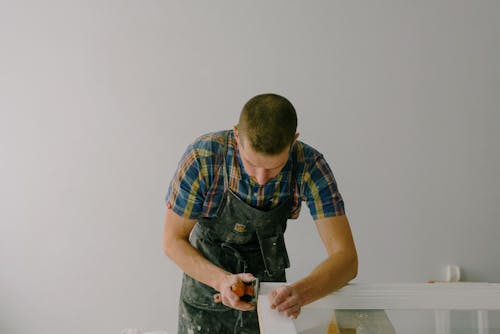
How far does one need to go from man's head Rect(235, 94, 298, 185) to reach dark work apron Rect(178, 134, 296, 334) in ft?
0.98

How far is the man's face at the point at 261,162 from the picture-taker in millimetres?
1252

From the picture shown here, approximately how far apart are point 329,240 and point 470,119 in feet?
4.14

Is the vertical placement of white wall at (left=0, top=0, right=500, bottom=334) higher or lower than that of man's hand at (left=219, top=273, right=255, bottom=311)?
higher

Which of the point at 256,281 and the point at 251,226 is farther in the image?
the point at 251,226

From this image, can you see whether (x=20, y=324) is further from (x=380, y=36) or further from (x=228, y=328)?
(x=380, y=36)

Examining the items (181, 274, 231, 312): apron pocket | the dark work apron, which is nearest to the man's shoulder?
the dark work apron

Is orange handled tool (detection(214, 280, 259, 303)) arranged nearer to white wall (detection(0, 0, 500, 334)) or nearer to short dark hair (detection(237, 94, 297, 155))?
short dark hair (detection(237, 94, 297, 155))

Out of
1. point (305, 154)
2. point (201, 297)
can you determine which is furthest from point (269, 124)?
point (201, 297)

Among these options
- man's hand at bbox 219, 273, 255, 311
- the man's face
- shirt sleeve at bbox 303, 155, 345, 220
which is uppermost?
the man's face

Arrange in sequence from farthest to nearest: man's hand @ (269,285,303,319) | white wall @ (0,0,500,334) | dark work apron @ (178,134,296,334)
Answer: white wall @ (0,0,500,334)
dark work apron @ (178,134,296,334)
man's hand @ (269,285,303,319)

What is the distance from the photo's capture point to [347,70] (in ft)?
7.69

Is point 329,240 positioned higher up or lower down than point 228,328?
higher up

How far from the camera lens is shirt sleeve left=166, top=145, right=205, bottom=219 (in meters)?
1.44

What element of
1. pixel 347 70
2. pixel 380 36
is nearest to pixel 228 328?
A: pixel 347 70
